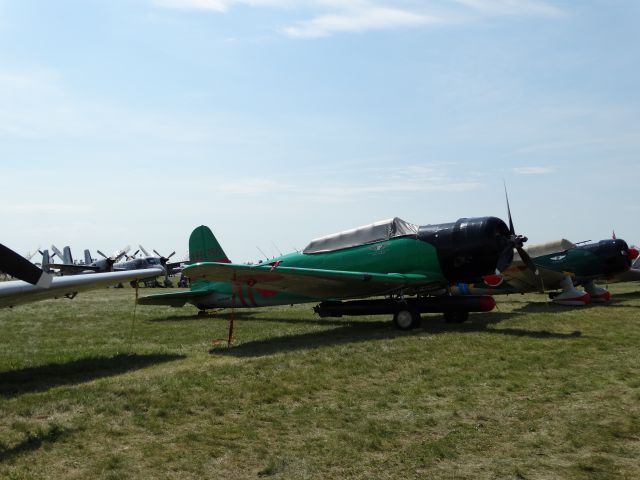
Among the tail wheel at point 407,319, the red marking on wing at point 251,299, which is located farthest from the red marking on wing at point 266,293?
the tail wheel at point 407,319

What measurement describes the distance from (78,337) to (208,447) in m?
8.45

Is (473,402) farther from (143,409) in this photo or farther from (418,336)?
(418,336)

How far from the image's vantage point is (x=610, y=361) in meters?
7.68

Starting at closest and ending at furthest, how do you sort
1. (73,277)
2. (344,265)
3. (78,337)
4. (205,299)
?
1. (73,277)
2. (78,337)
3. (344,265)
4. (205,299)

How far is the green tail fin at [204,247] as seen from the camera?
653 inches

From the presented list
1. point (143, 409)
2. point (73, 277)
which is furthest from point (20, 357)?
point (143, 409)

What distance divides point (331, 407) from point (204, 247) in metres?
11.6

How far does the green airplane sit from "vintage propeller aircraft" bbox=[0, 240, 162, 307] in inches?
59.3

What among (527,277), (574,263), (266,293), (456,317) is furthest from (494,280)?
(266,293)

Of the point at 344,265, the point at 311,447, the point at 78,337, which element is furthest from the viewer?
the point at 344,265

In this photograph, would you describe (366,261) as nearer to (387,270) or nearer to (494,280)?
(387,270)

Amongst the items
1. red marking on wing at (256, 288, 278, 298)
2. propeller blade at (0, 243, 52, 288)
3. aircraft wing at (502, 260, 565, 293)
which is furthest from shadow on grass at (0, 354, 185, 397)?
aircraft wing at (502, 260, 565, 293)

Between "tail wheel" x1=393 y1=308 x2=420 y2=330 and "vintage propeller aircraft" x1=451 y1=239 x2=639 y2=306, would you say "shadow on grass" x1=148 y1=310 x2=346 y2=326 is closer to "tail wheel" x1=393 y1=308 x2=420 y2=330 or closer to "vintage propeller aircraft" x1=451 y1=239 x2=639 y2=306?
"tail wheel" x1=393 y1=308 x2=420 y2=330

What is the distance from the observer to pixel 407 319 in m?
11.8
